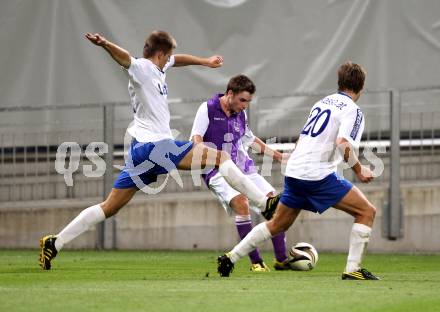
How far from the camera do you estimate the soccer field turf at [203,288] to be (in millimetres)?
7910

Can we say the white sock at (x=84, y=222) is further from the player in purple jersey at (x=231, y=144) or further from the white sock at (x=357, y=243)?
the white sock at (x=357, y=243)

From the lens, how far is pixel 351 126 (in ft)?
32.7

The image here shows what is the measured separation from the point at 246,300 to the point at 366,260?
6.64m

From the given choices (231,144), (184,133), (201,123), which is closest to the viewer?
(201,123)

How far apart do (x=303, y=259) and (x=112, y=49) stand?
9.79ft

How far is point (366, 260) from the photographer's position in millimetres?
14641

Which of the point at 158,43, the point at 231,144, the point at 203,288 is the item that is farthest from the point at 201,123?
the point at 203,288

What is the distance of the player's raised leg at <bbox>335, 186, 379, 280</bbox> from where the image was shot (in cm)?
1013

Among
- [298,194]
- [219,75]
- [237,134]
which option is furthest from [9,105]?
[298,194]

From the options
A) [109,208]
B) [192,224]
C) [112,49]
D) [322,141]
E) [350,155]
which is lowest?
[192,224]

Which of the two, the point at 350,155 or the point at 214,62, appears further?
the point at 214,62

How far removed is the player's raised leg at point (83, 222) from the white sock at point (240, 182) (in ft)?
3.28

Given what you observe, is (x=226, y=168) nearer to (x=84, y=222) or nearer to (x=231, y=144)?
(x=231, y=144)

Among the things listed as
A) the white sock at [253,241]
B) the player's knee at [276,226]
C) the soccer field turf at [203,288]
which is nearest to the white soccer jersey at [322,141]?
the player's knee at [276,226]
